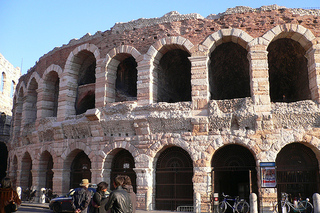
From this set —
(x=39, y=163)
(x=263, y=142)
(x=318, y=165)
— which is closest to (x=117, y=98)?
(x=39, y=163)

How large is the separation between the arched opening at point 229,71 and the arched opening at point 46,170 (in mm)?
8904

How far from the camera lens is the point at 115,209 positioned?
172 inches

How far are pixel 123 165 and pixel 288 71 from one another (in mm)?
8924

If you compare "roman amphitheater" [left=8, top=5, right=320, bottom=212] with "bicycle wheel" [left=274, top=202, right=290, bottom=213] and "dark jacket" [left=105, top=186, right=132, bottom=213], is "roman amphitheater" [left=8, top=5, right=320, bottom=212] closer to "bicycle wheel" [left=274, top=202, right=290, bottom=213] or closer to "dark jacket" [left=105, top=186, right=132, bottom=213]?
"bicycle wheel" [left=274, top=202, right=290, bottom=213]

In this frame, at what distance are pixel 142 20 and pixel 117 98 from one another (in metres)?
3.71

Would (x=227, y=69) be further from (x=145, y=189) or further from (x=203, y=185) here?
(x=145, y=189)

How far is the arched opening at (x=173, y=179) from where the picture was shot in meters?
12.1

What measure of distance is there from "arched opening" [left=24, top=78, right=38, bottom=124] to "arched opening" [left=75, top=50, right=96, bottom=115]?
3280mm

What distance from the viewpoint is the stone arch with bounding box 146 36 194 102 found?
12938 millimetres

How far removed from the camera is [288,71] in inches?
593

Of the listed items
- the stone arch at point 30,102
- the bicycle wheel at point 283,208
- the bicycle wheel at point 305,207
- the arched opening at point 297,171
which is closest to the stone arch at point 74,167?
the stone arch at point 30,102

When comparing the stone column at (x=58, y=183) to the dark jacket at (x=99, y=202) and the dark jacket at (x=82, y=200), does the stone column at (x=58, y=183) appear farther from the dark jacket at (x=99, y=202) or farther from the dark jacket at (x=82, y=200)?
the dark jacket at (x=99, y=202)

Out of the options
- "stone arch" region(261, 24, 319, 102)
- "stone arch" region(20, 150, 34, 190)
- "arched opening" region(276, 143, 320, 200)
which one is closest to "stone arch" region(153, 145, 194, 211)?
"arched opening" region(276, 143, 320, 200)

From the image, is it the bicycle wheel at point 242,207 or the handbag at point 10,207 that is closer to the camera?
the handbag at point 10,207
